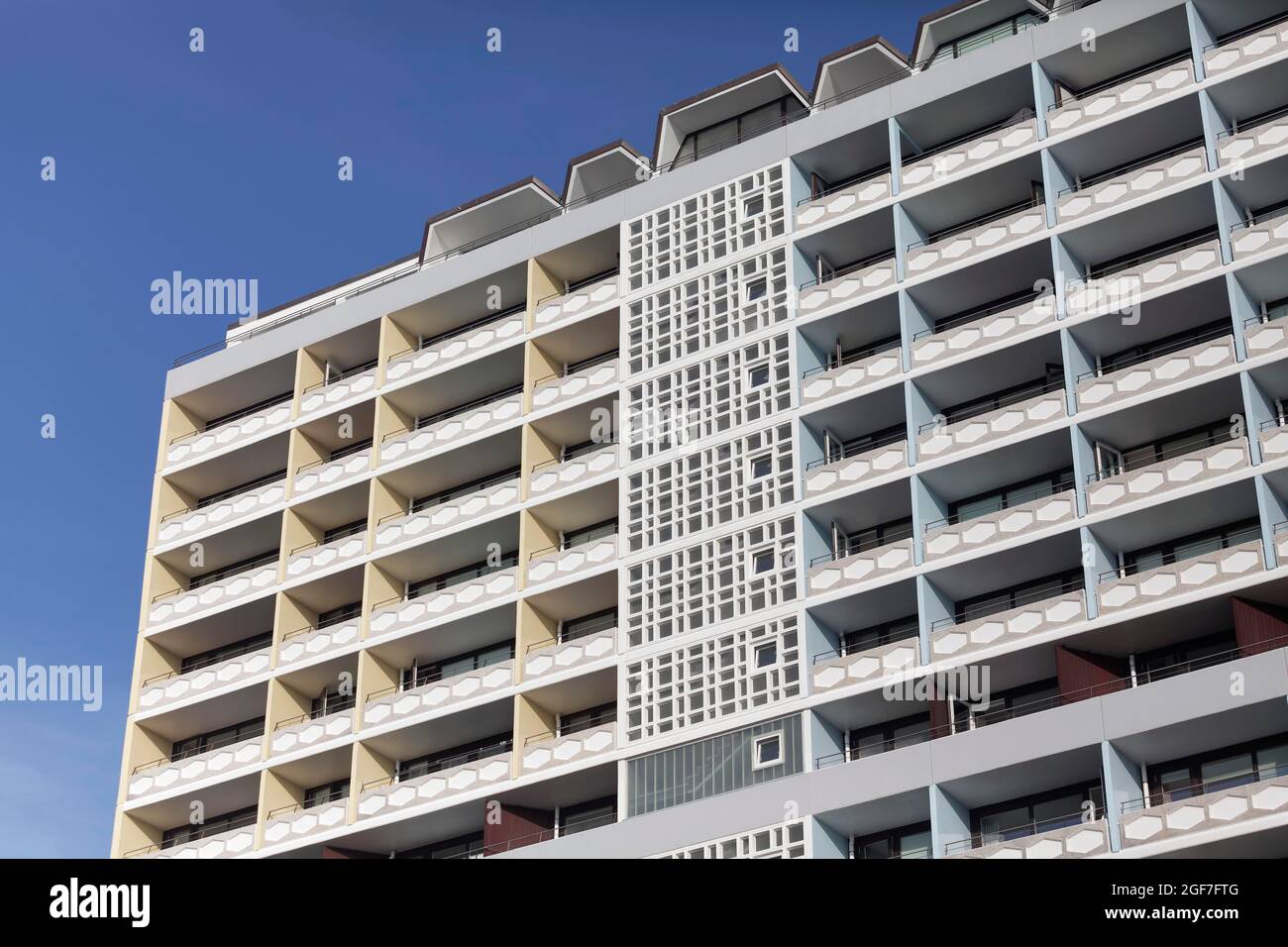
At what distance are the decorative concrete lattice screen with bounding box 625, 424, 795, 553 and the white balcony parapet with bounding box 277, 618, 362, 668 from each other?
10.9 metres

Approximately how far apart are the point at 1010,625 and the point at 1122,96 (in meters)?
17.1

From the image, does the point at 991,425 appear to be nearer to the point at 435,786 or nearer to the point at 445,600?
the point at 445,600

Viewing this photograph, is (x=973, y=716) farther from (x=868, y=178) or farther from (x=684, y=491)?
(x=868, y=178)

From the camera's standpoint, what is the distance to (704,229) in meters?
64.7

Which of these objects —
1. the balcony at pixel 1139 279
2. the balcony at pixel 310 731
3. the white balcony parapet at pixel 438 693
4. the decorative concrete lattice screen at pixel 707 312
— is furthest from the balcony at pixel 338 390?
the balcony at pixel 1139 279

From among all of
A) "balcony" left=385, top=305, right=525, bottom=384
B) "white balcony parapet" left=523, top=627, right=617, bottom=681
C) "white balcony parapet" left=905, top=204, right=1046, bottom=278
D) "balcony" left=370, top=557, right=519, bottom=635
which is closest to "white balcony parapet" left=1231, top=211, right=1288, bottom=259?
"white balcony parapet" left=905, top=204, right=1046, bottom=278

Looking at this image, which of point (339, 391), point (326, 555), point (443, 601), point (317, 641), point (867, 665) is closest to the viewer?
point (867, 665)

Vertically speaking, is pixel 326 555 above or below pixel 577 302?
below

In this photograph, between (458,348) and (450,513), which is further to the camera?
(458,348)

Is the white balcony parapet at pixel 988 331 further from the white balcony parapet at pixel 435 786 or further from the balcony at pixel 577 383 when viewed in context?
the white balcony parapet at pixel 435 786

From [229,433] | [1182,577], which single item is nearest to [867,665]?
[1182,577]

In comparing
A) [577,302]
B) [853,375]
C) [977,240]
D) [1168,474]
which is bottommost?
[1168,474]

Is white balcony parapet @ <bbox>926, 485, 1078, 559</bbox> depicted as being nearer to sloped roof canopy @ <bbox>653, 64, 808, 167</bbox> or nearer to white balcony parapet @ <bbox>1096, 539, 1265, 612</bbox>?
white balcony parapet @ <bbox>1096, 539, 1265, 612</bbox>

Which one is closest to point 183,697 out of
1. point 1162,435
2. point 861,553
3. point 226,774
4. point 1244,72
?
point 226,774
